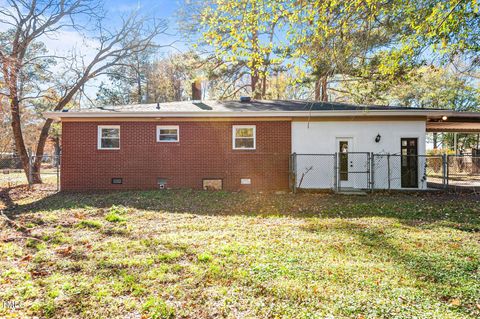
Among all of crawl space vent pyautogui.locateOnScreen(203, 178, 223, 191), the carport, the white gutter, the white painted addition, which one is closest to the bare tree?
the white gutter

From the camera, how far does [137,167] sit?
11.3 meters

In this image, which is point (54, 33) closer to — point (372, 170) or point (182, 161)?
point (182, 161)

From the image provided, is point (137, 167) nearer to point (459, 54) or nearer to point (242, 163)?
point (242, 163)

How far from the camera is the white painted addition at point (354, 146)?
1102 centimetres

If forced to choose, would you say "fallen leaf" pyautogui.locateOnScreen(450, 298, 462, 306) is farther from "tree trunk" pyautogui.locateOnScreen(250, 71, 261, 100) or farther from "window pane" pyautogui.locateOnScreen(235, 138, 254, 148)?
Result: "tree trunk" pyautogui.locateOnScreen(250, 71, 261, 100)

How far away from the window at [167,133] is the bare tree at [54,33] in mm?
5183

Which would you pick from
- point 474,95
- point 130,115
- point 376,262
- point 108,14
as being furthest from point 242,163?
point 474,95

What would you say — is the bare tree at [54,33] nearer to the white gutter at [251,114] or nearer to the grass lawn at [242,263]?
the white gutter at [251,114]

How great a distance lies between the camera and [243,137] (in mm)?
11359

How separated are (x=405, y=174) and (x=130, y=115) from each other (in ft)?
36.5

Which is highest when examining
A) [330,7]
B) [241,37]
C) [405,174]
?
[330,7]

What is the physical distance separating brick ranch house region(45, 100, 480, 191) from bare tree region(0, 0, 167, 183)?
2.83 meters

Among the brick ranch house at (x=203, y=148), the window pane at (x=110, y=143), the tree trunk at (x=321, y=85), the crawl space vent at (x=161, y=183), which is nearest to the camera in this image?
the tree trunk at (x=321, y=85)

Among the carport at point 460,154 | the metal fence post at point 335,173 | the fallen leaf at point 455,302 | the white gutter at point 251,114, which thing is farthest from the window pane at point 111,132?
the carport at point 460,154
